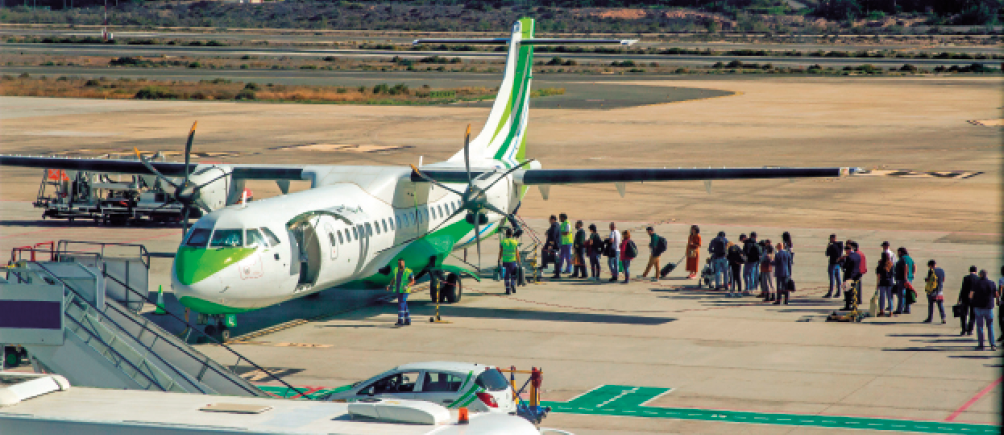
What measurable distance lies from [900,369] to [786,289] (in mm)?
6277

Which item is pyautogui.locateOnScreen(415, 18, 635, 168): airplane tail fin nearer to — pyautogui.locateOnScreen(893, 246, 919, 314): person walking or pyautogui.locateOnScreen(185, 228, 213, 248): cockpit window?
pyautogui.locateOnScreen(893, 246, 919, 314): person walking

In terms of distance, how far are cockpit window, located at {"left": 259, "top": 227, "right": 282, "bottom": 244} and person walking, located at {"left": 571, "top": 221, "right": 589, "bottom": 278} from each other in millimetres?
11163

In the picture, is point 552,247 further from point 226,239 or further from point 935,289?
point 226,239

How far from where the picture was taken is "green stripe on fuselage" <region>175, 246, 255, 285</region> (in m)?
21.1

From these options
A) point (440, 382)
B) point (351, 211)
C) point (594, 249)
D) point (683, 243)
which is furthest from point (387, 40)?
point (440, 382)

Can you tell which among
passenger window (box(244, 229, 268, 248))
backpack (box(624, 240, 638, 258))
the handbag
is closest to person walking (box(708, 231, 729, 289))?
backpack (box(624, 240, 638, 258))

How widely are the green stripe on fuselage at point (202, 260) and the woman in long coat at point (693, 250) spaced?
45.4 ft

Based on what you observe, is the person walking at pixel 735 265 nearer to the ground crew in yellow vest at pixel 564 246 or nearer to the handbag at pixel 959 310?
the ground crew in yellow vest at pixel 564 246

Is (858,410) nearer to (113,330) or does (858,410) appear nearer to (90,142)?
(113,330)

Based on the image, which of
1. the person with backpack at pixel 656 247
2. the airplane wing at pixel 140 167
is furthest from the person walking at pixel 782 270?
the airplane wing at pixel 140 167

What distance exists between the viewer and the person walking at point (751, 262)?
28.2 meters

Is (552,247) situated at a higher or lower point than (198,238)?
lower

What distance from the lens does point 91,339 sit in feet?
50.0

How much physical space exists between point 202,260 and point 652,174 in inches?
486
